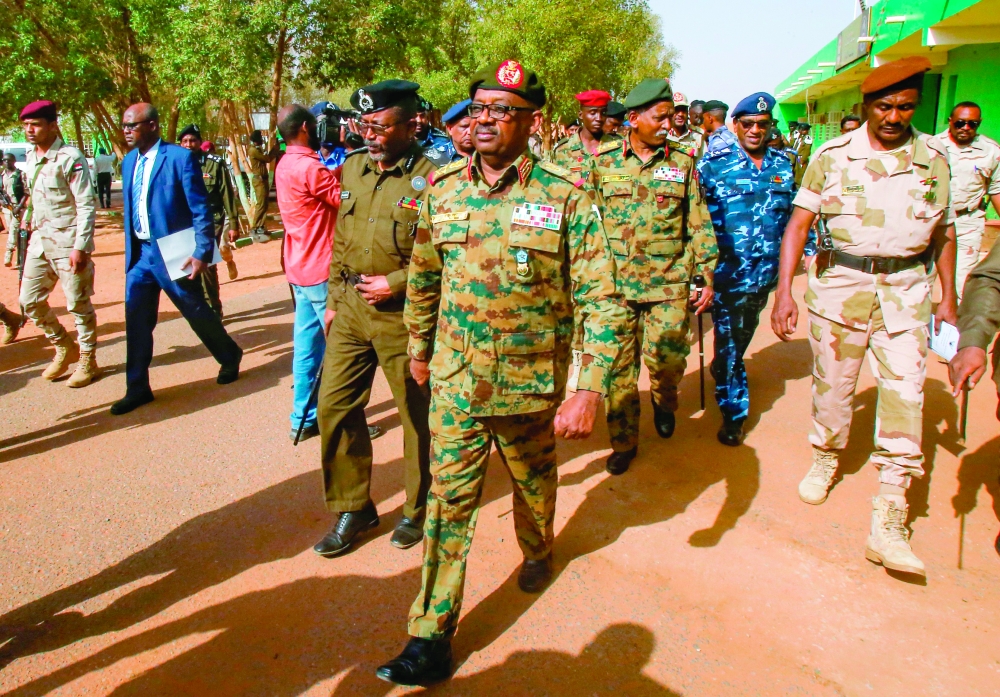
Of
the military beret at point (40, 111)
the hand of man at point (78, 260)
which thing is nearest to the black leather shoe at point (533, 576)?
the hand of man at point (78, 260)

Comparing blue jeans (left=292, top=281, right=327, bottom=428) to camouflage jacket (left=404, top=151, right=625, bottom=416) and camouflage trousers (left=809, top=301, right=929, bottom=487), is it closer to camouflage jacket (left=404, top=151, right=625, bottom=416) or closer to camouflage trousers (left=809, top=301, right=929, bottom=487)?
camouflage jacket (left=404, top=151, right=625, bottom=416)

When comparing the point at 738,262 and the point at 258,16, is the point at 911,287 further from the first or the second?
the point at 258,16

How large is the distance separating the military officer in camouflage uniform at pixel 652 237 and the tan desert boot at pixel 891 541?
1414mm

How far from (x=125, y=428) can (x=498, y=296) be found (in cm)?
390

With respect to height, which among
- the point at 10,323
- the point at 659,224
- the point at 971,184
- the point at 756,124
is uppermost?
the point at 756,124

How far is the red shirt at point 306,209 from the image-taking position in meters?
4.63

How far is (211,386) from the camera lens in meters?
6.47

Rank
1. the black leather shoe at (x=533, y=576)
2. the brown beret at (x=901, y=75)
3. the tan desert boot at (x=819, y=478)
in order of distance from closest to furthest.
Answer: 1. the black leather shoe at (x=533, y=576)
2. the brown beret at (x=901, y=75)
3. the tan desert boot at (x=819, y=478)

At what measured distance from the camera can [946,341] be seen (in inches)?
142

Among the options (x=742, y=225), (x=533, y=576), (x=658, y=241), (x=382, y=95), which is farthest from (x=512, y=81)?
(x=742, y=225)

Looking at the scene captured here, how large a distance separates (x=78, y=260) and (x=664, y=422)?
15.6ft

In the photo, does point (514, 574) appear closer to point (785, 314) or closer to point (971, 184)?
point (785, 314)

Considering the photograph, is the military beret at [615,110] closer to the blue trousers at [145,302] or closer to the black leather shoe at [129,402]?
the blue trousers at [145,302]

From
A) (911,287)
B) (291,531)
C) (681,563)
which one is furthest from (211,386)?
(911,287)
